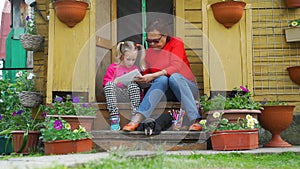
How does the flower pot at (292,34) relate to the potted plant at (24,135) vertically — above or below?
above

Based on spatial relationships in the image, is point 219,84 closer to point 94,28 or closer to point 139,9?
point 94,28

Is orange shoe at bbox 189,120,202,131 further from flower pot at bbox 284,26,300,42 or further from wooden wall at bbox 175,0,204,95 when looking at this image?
flower pot at bbox 284,26,300,42

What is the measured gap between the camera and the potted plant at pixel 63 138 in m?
3.56

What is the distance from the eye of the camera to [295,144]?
15.0 ft

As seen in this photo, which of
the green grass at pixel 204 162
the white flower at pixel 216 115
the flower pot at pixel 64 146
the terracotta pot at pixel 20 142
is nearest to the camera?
the green grass at pixel 204 162

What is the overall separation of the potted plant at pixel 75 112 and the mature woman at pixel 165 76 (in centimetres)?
32

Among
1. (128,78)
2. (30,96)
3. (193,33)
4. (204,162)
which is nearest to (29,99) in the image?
(30,96)

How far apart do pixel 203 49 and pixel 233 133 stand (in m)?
0.95

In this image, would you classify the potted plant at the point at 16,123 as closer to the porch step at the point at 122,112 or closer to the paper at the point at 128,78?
the porch step at the point at 122,112

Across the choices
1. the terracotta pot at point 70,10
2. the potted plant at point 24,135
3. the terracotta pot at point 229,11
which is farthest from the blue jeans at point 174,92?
the potted plant at point 24,135

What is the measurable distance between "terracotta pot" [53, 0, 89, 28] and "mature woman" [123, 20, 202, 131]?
2.12 feet

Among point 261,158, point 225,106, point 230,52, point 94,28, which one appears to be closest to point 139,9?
point 94,28

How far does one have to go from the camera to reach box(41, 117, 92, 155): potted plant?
3.56 metres

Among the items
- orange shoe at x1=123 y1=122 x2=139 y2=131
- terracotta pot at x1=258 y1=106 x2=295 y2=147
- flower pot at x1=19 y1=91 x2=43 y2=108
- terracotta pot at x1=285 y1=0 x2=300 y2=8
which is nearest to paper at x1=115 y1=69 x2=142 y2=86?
orange shoe at x1=123 y1=122 x2=139 y2=131
